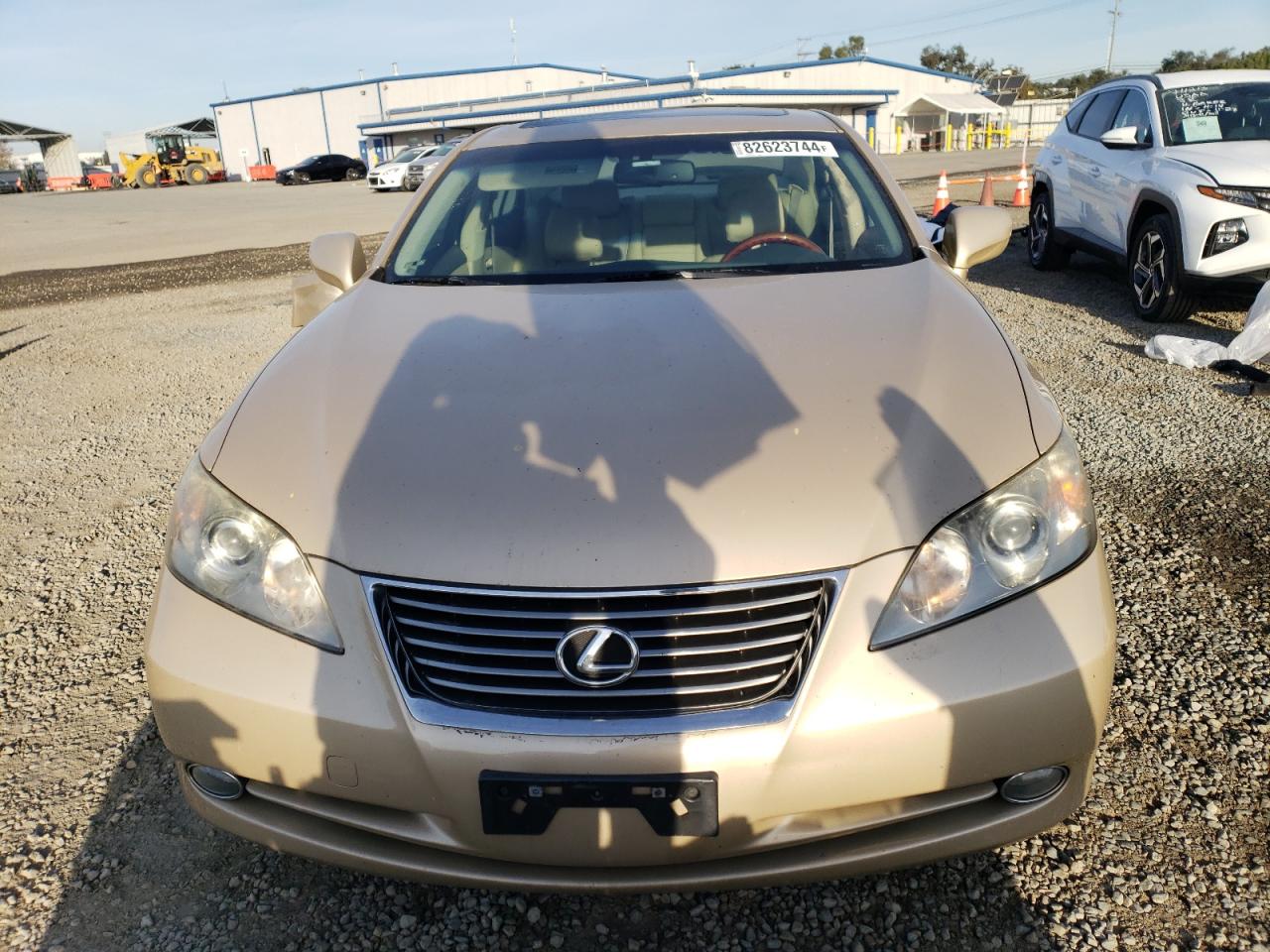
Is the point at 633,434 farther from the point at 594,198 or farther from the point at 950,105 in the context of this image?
the point at 950,105

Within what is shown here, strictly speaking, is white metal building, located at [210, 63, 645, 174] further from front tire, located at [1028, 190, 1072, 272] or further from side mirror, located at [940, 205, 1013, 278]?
side mirror, located at [940, 205, 1013, 278]

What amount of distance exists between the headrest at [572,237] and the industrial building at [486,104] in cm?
5065

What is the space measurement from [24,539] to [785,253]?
10.8 feet

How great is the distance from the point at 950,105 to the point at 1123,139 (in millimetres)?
59776

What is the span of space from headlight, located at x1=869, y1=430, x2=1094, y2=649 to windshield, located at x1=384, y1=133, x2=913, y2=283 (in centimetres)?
116

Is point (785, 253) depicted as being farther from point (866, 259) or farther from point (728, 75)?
point (728, 75)

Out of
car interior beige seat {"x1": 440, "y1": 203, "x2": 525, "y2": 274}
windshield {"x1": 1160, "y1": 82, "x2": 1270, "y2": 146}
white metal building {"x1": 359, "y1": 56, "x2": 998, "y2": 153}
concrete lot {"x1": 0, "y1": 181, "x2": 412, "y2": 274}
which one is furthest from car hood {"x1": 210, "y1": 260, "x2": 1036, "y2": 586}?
white metal building {"x1": 359, "y1": 56, "x2": 998, "y2": 153}

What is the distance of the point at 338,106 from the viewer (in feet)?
206

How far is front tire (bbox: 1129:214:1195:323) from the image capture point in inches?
245

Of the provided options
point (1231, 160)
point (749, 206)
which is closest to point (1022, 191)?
point (1231, 160)

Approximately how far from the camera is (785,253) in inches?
112

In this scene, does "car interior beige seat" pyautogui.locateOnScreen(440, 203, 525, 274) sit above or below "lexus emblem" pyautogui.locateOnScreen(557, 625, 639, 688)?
above

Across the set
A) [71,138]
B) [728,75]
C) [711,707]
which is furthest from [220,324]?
[71,138]

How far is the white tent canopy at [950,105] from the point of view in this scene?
59375 mm
